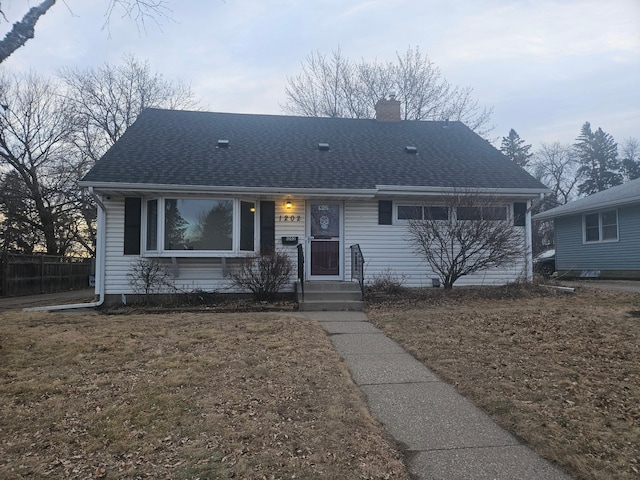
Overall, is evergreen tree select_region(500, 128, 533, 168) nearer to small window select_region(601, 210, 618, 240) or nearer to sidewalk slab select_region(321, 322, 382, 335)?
small window select_region(601, 210, 618, 240)

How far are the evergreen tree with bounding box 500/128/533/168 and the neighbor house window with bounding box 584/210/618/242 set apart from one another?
3521 cm

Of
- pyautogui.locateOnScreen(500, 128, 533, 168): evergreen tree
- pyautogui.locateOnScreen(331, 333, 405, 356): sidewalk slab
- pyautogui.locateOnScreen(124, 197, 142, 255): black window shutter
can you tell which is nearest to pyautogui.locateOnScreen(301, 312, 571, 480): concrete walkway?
pyautogui.locateOnScreen(331, 333, 405, 356): sidewalk slab

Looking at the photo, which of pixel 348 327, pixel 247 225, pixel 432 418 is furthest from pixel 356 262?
pixel 432 418

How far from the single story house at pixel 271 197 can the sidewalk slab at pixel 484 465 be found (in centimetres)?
789

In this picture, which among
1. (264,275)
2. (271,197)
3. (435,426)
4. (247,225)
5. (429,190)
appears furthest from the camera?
(429,190)

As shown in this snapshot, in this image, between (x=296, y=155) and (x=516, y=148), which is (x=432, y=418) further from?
(x=516, y=148)

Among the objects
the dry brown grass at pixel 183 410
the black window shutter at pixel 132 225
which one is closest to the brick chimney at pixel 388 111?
the black window shutter at pixel 132 225

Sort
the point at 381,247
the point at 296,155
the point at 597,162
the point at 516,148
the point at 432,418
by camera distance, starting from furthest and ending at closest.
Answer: the point at 516,148 → the point at 597,162 → the point at 296,155 → the point at 381,247 → the point at 432,418

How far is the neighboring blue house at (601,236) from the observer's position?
15211 mm

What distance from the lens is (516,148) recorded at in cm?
5150

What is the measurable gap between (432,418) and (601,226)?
16795mm

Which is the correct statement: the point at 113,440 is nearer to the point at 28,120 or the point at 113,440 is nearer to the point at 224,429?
the point at 224,429

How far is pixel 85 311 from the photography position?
31.2ft

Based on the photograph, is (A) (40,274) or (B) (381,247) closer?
(B) (381,247)
